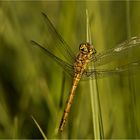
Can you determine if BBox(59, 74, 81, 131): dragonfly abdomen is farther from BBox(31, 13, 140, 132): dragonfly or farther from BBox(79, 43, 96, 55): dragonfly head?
BBox(79, 43, 96, 55): dragonfly head

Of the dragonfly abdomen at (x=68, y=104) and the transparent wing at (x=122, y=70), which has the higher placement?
the transparent wing at (x=122, y=70)

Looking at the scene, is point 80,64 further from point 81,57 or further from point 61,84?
point 61,84

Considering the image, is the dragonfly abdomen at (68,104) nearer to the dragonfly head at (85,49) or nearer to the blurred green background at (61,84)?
the blurred green background at (61,84)

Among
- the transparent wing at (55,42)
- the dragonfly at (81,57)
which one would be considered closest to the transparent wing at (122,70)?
the dragonfly at (81,57)

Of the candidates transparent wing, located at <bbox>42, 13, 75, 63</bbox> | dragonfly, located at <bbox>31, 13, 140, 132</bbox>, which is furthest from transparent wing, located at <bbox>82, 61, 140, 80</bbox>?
transparent wing, located at <bbox>42, 13, 75, 63</bbox>

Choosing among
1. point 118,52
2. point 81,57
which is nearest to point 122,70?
point 118,52

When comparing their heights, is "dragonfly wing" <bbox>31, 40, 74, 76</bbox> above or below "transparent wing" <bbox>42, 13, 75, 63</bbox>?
below
